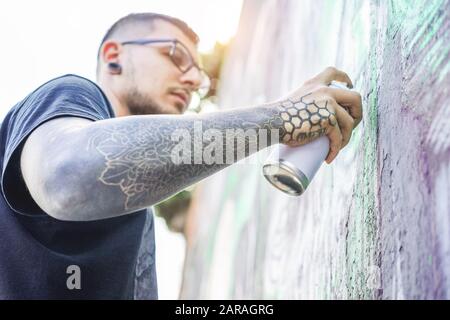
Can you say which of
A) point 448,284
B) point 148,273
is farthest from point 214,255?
point 448,284

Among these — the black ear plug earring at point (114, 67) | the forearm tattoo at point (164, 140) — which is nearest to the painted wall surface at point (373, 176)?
the forearm tattoo at point (164, 140)

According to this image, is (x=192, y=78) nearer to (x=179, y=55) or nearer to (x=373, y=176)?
(x=179, y=55)

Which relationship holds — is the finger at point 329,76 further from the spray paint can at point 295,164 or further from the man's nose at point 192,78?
the man's nose at point 192,78

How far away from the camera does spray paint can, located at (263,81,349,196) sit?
1.44m

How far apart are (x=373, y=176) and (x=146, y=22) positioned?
4.88 feet

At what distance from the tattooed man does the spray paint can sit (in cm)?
2

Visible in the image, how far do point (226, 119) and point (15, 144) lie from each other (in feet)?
1.69

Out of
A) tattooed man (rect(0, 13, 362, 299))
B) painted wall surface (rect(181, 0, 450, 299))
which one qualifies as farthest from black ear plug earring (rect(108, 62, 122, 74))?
painted wall surface (rect(181, 0, 450, 299))

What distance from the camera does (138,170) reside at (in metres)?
1.33

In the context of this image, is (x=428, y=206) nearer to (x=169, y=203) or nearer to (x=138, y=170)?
(x=138, y=170)

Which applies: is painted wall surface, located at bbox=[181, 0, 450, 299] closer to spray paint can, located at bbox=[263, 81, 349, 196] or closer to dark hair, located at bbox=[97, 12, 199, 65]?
spray paint can, located at bbox=[263, 81, 349, 196]

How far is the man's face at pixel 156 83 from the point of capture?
2.53 meters

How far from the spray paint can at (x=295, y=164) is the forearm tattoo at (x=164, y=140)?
28 mm

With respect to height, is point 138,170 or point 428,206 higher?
point 138,170
